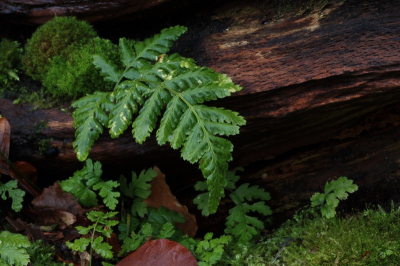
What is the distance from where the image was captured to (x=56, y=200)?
12.6 feet

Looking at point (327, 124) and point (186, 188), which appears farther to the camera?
point (186, 188)

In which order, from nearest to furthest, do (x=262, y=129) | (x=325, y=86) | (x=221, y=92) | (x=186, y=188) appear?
(x=221, y=92) → (x=325, y=86) → (x=262, y=129) → (x=186, y=188)

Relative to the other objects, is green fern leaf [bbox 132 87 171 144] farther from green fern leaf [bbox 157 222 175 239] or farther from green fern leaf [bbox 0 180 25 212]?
green fern leaf [bbox 0 180 25 212]

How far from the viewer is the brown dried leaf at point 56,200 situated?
381 cm

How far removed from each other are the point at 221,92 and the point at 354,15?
1407mm

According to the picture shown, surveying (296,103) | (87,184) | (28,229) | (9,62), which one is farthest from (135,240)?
(9,62)

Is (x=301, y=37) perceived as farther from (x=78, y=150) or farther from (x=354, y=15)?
(x=78, y=150)

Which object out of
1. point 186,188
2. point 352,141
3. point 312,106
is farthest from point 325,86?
point 186,188

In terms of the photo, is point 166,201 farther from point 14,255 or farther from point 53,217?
point 14,255

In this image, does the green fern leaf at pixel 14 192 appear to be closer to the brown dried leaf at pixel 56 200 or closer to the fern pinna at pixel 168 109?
the brown dried leaf at pixel 56 200

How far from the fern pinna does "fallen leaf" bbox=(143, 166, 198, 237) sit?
860 millimetres

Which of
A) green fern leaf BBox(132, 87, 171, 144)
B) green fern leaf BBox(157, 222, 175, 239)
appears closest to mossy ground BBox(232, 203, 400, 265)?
green fern leaf BBox(157, 222, 175, 239)

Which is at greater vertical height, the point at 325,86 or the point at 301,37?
the point at 301,37

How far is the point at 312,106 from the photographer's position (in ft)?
11.5
